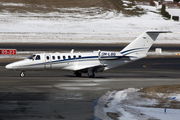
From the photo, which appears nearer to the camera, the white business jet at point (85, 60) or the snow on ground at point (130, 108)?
the snow on ground at point (130, 108)

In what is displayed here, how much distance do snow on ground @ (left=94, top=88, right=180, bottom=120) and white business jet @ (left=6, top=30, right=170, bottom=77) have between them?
421 inches

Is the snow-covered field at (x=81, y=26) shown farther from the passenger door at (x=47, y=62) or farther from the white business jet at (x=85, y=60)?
the passenger door at (x=47, y=62)

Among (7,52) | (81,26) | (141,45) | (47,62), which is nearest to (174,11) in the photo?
(81,26)

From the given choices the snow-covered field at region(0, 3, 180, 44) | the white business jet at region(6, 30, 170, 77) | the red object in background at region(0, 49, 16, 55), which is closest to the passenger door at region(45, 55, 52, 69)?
the white business jet at region(6, 30, 170, 77)

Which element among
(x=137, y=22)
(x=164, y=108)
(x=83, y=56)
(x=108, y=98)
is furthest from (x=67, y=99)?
(x=137, y=22)

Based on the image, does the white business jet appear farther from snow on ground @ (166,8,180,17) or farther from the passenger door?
snow on ground @ (166,8,180,17)

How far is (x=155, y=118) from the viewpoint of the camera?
14.0m

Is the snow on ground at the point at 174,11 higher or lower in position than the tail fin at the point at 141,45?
higher

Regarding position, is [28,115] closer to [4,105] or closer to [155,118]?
[4,105]

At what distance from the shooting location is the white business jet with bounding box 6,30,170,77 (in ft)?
95.6


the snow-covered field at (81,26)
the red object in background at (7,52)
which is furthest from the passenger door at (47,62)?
the snow-covered field at (81,26)

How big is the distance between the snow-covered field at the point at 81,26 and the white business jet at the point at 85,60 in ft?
157

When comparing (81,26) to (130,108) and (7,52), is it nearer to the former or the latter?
(7,52)

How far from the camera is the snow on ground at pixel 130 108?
14352 millimetres
